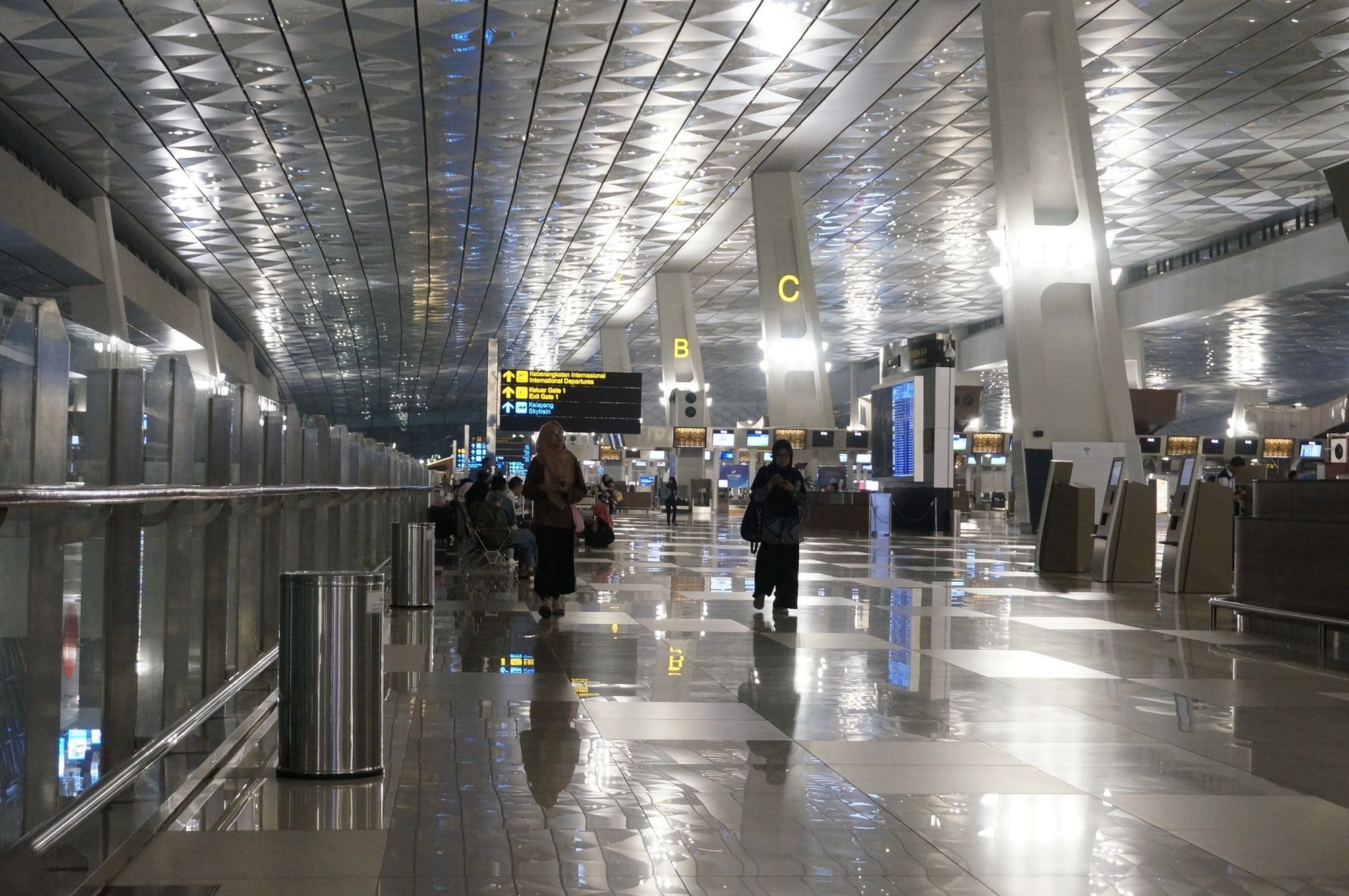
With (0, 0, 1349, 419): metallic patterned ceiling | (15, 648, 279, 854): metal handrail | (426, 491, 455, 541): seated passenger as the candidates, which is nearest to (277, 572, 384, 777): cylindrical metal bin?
(15, 648, 279, 854): metal handrail

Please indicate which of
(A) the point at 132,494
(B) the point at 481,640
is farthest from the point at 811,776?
(B) the point at 481,640

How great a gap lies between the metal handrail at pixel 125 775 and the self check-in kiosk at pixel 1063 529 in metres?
12.4

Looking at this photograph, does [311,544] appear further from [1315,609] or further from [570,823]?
[1315,609]

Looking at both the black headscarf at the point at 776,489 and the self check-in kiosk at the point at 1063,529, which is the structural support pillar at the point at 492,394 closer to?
the self check-in kiosk at the point at 1063,529

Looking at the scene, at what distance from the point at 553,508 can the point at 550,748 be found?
5131mm

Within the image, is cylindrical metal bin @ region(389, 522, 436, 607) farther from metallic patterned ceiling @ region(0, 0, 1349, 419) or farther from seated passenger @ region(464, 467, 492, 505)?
metallic patterned ceiling @ region(0, 0, 1349, 419)

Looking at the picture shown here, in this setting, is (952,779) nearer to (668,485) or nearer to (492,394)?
(492,394)

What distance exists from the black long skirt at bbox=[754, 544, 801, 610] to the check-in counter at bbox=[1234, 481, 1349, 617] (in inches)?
134

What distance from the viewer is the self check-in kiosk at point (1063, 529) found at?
639 inches

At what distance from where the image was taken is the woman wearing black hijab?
10.6 metres

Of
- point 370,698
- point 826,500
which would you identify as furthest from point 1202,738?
point 826,500

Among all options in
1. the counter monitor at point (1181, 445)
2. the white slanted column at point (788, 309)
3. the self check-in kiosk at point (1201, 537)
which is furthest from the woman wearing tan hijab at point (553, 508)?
the counter monitor at point (1181, 445)

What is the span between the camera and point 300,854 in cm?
355

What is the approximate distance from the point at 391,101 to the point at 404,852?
66.8 ft
